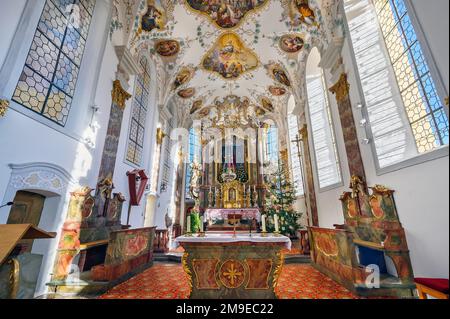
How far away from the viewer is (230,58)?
1056 cm

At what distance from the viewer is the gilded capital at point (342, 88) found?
527 centimetres

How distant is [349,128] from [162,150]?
841 centimetres

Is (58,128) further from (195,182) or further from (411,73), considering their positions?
(195,182)

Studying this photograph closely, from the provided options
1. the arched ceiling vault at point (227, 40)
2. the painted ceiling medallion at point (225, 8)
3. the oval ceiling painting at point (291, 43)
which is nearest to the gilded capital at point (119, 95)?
the arched ceiling vault at point (227, 40)

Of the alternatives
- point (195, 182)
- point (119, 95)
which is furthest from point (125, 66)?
point (195, 182)

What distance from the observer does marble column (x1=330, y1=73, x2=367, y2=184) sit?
4.88 meters

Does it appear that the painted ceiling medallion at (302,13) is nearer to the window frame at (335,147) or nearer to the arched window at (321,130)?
the arched window at (321,130)

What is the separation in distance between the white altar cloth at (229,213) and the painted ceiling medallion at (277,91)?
7604 millimetres

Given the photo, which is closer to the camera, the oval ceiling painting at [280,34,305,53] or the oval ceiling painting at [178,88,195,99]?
the oval ceiling painting at [280,34,305,53]

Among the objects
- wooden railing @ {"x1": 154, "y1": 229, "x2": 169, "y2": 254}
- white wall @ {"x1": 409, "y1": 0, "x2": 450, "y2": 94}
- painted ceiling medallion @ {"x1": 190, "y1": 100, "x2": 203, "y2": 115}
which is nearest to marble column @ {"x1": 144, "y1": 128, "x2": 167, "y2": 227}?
wooden railing @ {"x1": 154, "y1": 229, "x2": 169, "y2": 254}

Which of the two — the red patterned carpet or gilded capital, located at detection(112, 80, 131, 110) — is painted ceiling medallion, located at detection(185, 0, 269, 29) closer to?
gilded capital, located at detection(112, 80, 131, 110)

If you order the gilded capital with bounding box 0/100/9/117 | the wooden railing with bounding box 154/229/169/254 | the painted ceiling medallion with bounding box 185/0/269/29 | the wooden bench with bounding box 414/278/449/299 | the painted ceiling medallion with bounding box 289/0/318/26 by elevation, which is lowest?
the wooden railing with bounding box 154/229/169/254

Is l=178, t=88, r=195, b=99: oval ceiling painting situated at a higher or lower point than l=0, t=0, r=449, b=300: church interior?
higher

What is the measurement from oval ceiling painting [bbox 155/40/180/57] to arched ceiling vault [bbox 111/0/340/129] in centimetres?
4
